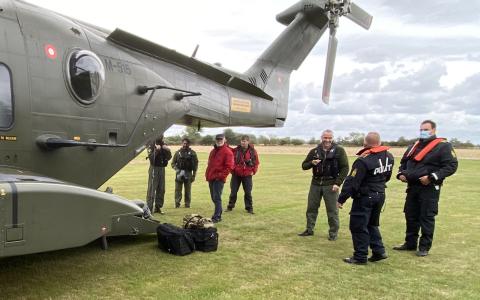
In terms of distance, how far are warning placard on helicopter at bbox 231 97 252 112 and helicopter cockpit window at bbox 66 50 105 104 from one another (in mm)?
3412

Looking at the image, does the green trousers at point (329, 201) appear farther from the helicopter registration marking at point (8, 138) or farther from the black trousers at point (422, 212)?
the helicopter registration marking at point (8, 138)

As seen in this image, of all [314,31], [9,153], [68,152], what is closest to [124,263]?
[68,152]

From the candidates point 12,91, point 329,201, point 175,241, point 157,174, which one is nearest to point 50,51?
point 12,91

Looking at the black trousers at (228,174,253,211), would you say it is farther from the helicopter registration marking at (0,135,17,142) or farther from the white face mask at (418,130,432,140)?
the helicopter registration marking at (0,135,17,142)

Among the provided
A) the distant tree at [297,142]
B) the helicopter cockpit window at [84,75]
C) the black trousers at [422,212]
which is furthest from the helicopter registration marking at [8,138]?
the distant tree at [297,142]

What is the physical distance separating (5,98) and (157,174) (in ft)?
18.5

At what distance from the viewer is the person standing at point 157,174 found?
33.1 feet

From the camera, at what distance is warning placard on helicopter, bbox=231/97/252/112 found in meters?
9.02

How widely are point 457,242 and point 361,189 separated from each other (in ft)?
8.76

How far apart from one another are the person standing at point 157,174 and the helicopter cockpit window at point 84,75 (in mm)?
4063

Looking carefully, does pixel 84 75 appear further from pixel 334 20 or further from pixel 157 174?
pixel 334 20

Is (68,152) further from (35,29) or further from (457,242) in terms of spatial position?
(457,242)

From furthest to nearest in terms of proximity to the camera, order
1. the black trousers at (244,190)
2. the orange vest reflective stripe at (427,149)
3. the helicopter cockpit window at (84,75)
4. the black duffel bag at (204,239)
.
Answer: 1. the black trousers at (244,190)
2. the orange vest reflective stripe at (427,149)
3. the black duffel bag at (204,239)
4. the helicopter cockpit window at (84,75)

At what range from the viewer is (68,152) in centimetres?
571
